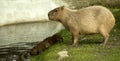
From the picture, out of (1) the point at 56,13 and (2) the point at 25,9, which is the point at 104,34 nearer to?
(1) the point at 56,13

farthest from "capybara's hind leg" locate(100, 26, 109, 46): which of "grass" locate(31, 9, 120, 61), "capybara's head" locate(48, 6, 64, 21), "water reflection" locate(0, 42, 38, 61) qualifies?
"water reflection" locate(0, 42, 38, 61)

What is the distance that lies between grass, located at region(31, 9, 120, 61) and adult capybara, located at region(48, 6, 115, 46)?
0.47 metres

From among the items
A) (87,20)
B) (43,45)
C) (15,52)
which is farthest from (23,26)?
(87,20)

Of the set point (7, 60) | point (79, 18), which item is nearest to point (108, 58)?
point (79, 18)

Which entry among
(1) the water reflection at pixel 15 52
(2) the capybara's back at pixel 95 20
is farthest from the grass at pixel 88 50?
(1) the water reflection at pixel 15 52

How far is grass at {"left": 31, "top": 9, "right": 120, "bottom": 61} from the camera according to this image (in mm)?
15630

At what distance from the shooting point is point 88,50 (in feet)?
54.1

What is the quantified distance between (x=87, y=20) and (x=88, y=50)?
1.35 m

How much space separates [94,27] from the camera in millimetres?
17156

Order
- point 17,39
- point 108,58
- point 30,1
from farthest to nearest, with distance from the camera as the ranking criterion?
point 30,1, point 17,39, point 108,58

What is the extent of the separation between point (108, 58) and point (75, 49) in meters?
1.79

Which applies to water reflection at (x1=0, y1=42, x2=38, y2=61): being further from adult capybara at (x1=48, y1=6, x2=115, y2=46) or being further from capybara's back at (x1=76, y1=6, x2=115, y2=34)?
capybara's back at (x1=76, y1=6, x2=115, y2=34)

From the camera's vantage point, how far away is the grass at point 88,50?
15.6 m

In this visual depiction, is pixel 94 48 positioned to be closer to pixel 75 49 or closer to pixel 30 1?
pixel 75 49
